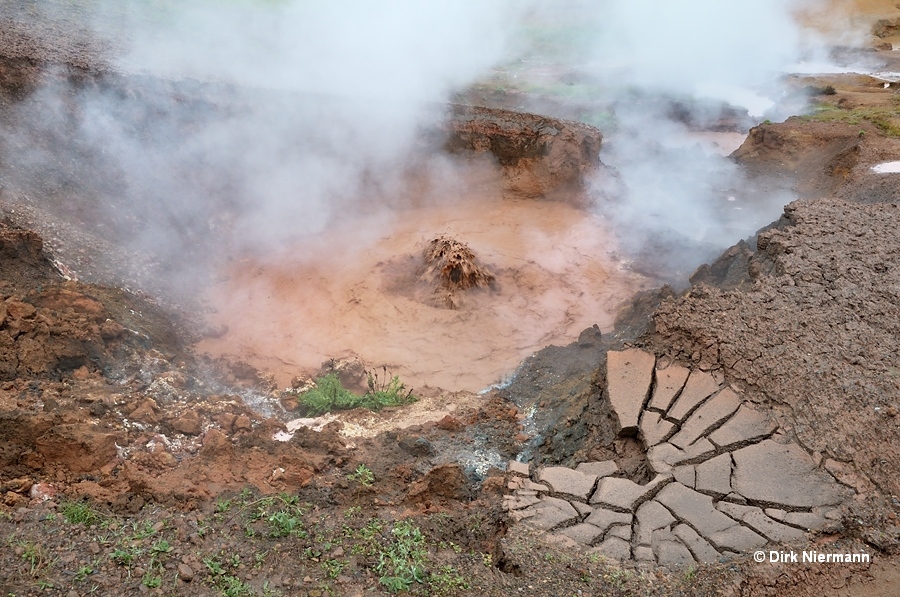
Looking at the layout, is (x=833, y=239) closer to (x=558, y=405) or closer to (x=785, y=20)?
(x=558, y=405)

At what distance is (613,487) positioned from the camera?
357 centimetres

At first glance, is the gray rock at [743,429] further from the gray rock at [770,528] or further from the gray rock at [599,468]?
the gray rock at [599,468]

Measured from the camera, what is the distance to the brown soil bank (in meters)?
3.57

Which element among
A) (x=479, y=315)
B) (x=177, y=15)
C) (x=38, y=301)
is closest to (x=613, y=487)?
(x=479, y=315)

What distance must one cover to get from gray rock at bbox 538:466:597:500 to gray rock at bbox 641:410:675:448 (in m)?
0.44

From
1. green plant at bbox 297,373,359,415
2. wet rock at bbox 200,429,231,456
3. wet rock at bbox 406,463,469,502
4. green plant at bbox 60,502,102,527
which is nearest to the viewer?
green plant at bbox 60,502,102,527

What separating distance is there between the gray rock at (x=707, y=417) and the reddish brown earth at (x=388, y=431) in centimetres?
18

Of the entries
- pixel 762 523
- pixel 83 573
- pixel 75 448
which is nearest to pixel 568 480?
pixel 762 523

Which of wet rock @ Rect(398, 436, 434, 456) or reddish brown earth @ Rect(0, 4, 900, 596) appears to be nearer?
reddish brown earth @ Rect(0, 4, 900, 596)

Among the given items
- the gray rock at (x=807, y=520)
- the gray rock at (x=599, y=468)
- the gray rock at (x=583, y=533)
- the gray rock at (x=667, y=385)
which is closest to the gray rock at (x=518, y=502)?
the gray rock at (x=583, y=533)

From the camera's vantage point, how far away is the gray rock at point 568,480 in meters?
3.58

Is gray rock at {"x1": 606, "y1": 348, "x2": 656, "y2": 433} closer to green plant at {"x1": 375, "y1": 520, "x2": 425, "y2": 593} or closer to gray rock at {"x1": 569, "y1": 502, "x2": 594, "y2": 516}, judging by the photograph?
gray rock at {"x1": 569, "y1": 502, "x2": 594, "y2": 516}

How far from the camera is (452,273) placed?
7930mm

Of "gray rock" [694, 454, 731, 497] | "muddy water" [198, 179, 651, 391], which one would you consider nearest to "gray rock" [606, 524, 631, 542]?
"gray rock" [694, 454, 731, 497]
